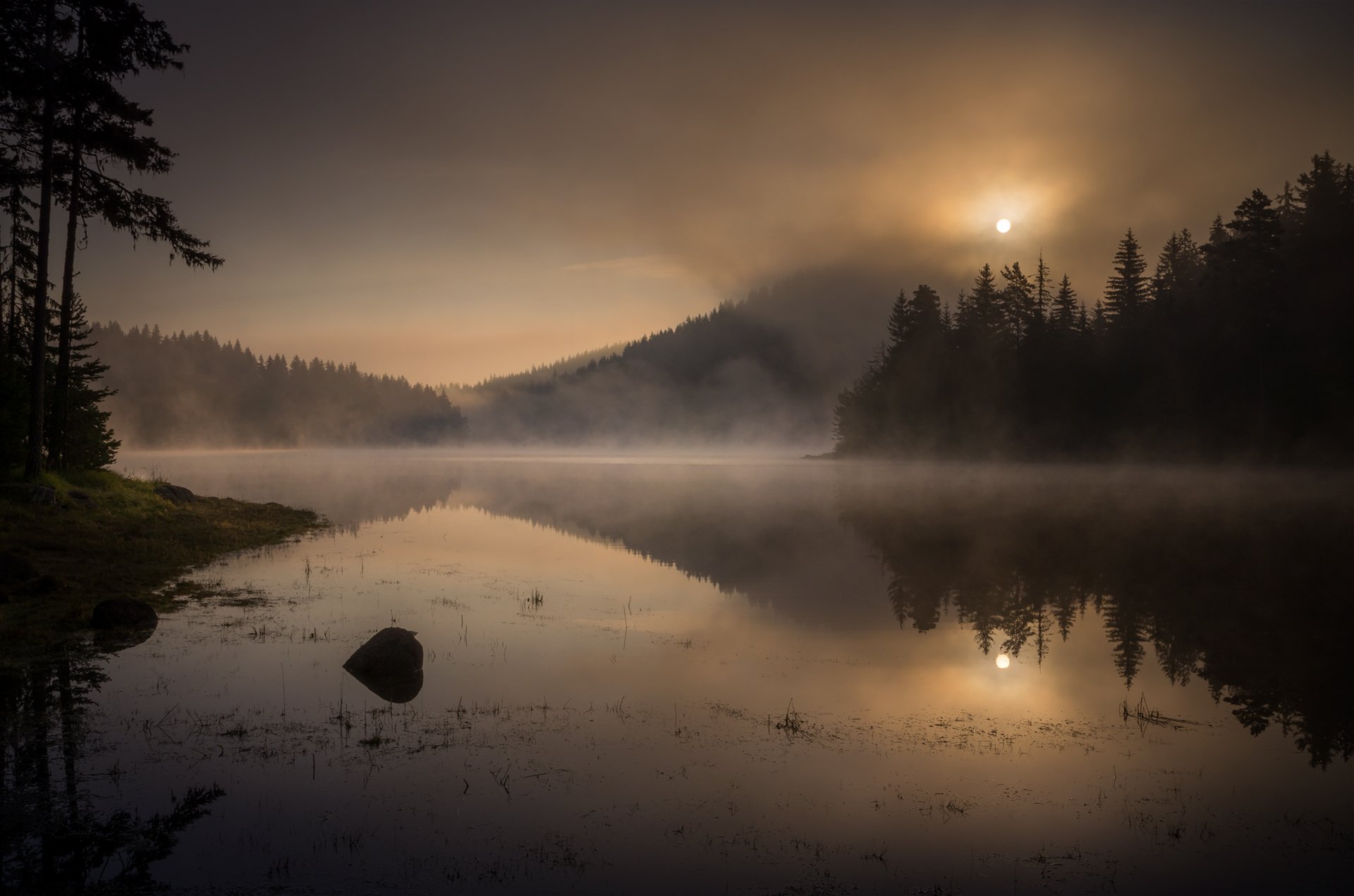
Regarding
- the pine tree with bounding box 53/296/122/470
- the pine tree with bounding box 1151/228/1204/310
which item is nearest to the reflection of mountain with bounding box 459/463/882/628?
the pine tree with bounding box 53/296/122/470

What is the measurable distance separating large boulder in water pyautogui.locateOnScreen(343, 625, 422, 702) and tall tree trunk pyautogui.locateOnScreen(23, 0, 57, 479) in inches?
773

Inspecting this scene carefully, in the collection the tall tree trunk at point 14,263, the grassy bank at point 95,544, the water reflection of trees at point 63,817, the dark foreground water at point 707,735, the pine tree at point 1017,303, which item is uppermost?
the pine tree at point 1017,303

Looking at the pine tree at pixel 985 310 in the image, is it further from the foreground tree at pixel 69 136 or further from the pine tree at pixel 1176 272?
the foreground tree at pixel 69 136

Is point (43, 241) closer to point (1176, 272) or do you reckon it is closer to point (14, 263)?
point (14, 263)

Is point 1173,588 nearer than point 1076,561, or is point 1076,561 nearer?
point 1173,588

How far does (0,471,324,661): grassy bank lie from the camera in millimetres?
15336

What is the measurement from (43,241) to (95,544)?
11.2m

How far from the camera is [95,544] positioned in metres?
21.7

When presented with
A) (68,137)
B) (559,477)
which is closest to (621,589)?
(68,137)

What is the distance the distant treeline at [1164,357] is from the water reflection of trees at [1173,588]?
2548 cm

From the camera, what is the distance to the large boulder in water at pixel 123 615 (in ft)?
49.5

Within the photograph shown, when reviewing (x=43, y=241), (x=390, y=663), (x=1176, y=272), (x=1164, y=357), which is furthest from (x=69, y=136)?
(x=1176, y=272)

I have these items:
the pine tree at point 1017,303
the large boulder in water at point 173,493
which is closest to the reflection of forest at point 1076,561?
the large boulder in water at point 173,493

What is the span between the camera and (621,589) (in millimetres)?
22344
